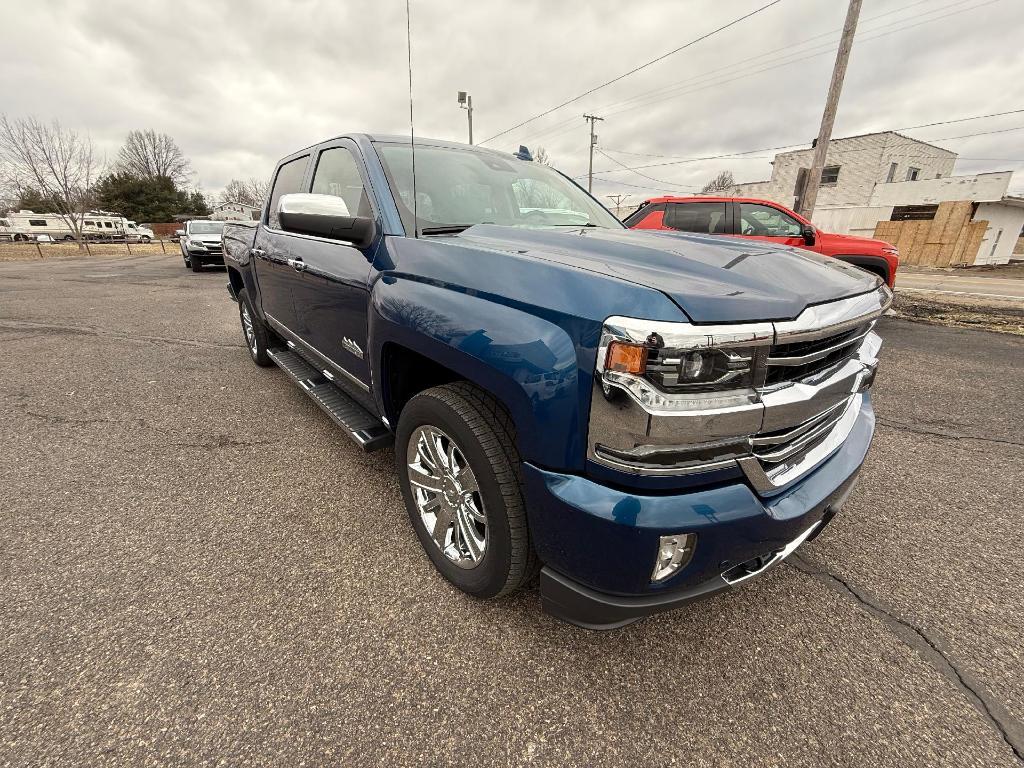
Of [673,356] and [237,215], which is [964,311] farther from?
[237,215]

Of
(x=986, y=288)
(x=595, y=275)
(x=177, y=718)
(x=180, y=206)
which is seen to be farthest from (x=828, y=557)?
(x=180, y=206)

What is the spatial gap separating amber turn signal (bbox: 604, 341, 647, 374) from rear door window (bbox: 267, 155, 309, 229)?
2976 millimetres

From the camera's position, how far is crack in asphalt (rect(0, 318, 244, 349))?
5.93 m

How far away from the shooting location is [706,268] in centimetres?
150

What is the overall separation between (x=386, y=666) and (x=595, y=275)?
4.84 feet

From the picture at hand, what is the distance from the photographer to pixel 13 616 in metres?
1.79

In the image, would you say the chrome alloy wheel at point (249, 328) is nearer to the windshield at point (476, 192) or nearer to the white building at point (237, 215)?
the windshield at point (476, 192)

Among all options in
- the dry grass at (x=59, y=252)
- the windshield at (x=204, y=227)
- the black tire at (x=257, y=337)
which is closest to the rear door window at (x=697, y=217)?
the black tire at (x=257, y=337)

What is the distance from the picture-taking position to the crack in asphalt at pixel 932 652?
1.47 meters

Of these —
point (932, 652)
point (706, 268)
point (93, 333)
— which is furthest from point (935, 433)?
point (93, 333)

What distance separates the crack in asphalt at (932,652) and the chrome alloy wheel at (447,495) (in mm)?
1239

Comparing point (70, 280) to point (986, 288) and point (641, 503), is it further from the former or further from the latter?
point (986, 288)

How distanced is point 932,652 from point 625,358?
1.71 m

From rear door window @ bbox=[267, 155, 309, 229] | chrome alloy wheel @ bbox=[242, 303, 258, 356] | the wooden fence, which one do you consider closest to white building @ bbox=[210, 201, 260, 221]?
chrome alloy wheel @ bbox=[242, 303, 258, 356]
